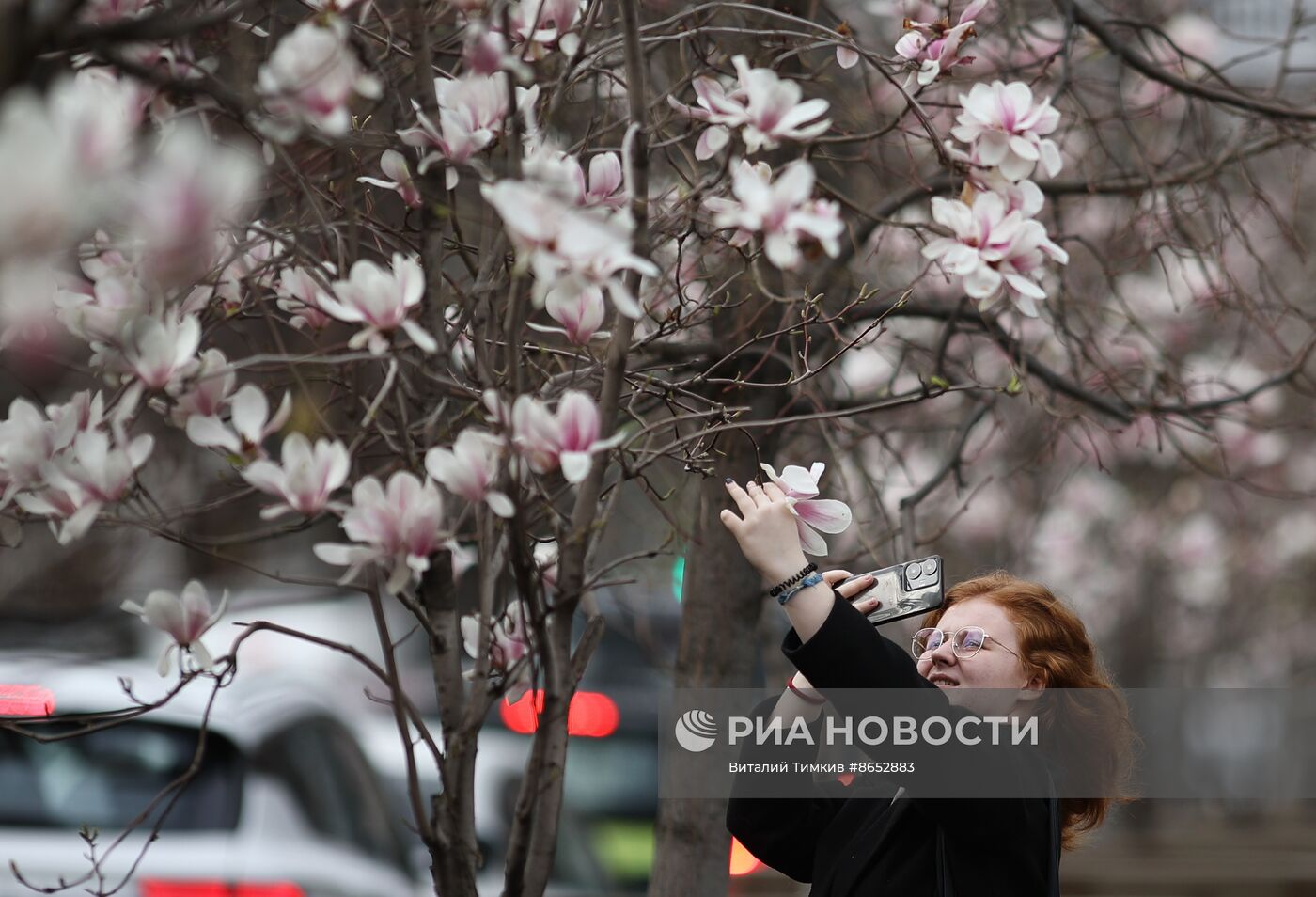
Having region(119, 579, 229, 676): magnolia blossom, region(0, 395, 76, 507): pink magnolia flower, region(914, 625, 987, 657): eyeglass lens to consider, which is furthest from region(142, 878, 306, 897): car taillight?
region(0, 395, 76, 507): pink magnolia flower

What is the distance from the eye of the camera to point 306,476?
152 cm

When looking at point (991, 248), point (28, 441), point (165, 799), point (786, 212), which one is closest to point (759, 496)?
point (991, 248)

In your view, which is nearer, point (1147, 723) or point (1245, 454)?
point (1147, 723)

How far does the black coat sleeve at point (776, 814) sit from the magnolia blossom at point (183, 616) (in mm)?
908

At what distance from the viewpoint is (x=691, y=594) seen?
3.09m

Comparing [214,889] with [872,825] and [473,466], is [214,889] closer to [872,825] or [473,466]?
[872,825]

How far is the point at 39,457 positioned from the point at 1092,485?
806 cm

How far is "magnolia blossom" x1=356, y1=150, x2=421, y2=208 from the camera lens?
1.78 meters

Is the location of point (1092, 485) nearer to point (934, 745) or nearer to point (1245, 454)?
point (1245, 454)

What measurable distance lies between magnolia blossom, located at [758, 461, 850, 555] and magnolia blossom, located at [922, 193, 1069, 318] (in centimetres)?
30

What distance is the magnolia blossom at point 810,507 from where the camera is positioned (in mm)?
1772

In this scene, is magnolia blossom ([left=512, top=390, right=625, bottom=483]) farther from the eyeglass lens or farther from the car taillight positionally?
the car taillight

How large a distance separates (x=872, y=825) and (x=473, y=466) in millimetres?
1080

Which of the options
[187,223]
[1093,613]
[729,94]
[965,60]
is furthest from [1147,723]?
[1093,613]
